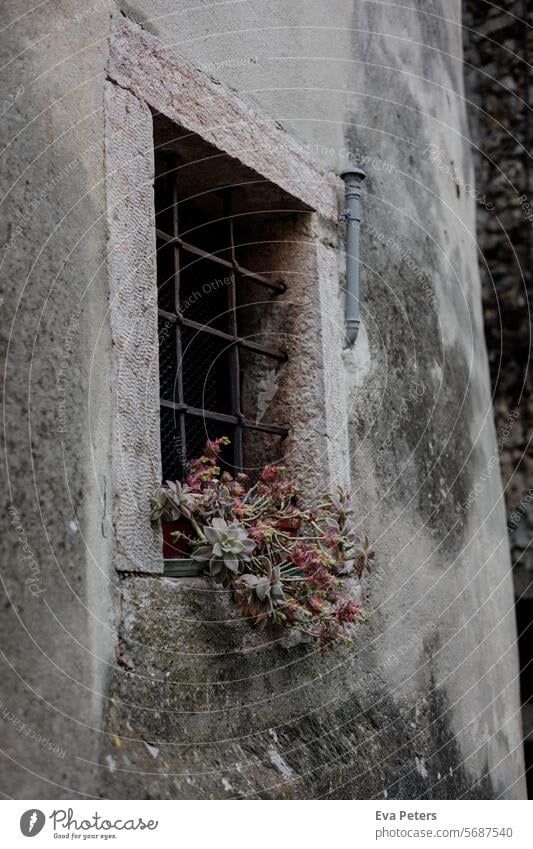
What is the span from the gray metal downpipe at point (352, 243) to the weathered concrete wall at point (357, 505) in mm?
85

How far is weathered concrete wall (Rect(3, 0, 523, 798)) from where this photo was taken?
2.10 metres

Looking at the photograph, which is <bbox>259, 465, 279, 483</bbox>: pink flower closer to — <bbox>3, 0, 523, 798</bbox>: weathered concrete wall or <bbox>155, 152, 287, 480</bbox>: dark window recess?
<bbox>155, 152, 287, 480</bbox>: dark window recess

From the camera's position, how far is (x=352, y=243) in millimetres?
3340

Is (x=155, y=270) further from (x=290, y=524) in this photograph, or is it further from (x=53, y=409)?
(x=290, y=524)

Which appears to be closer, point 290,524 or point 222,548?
point 222,548

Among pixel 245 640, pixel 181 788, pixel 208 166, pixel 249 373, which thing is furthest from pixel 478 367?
pixel 181 788

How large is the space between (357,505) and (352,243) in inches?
32.5

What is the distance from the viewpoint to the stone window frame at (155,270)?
2.31 metres
